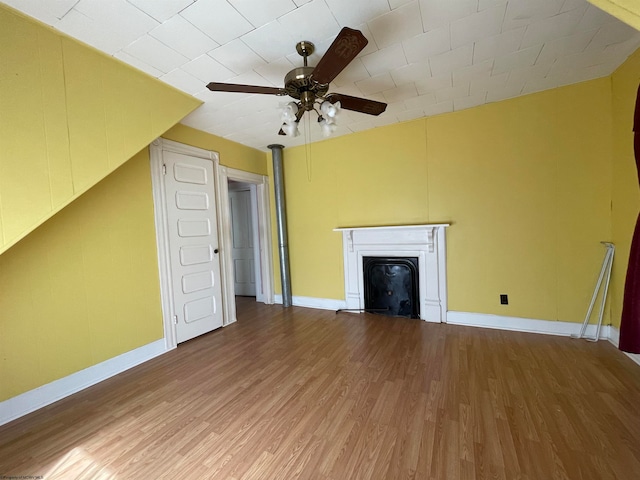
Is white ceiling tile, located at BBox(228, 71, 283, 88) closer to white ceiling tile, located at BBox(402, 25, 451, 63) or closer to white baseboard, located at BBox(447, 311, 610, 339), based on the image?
white ceiling tile, located at BBox(402, 25, 451, 63)

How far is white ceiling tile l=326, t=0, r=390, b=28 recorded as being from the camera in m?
1.48

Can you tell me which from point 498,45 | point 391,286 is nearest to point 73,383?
point 391,286

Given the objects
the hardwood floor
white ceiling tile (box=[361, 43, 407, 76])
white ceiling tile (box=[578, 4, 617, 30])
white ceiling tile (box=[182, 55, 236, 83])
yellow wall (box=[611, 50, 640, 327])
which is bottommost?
the hardwood floor

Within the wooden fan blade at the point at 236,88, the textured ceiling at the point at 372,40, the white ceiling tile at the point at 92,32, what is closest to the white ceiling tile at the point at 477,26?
the textured ceiling at the point at 372,40

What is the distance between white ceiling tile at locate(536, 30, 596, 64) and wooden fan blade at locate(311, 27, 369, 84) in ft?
5.10

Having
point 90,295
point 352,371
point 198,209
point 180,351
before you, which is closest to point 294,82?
point 198,209

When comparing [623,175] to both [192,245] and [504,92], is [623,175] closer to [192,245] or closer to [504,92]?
[504,92]

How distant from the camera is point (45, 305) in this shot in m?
1.94

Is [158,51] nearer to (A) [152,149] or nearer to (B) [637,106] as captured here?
(A) [152,149]

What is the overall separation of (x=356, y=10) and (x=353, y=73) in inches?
24.4

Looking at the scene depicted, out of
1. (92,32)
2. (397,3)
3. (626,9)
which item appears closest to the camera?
(626,9)

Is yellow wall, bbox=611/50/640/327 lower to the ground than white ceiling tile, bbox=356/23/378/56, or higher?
lower

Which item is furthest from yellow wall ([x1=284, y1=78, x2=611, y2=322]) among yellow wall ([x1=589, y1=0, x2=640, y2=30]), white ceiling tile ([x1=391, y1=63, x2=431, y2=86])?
yellow wall ([x1=589, y1=0, x2=640, y2=30])

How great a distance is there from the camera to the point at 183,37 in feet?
5.49
